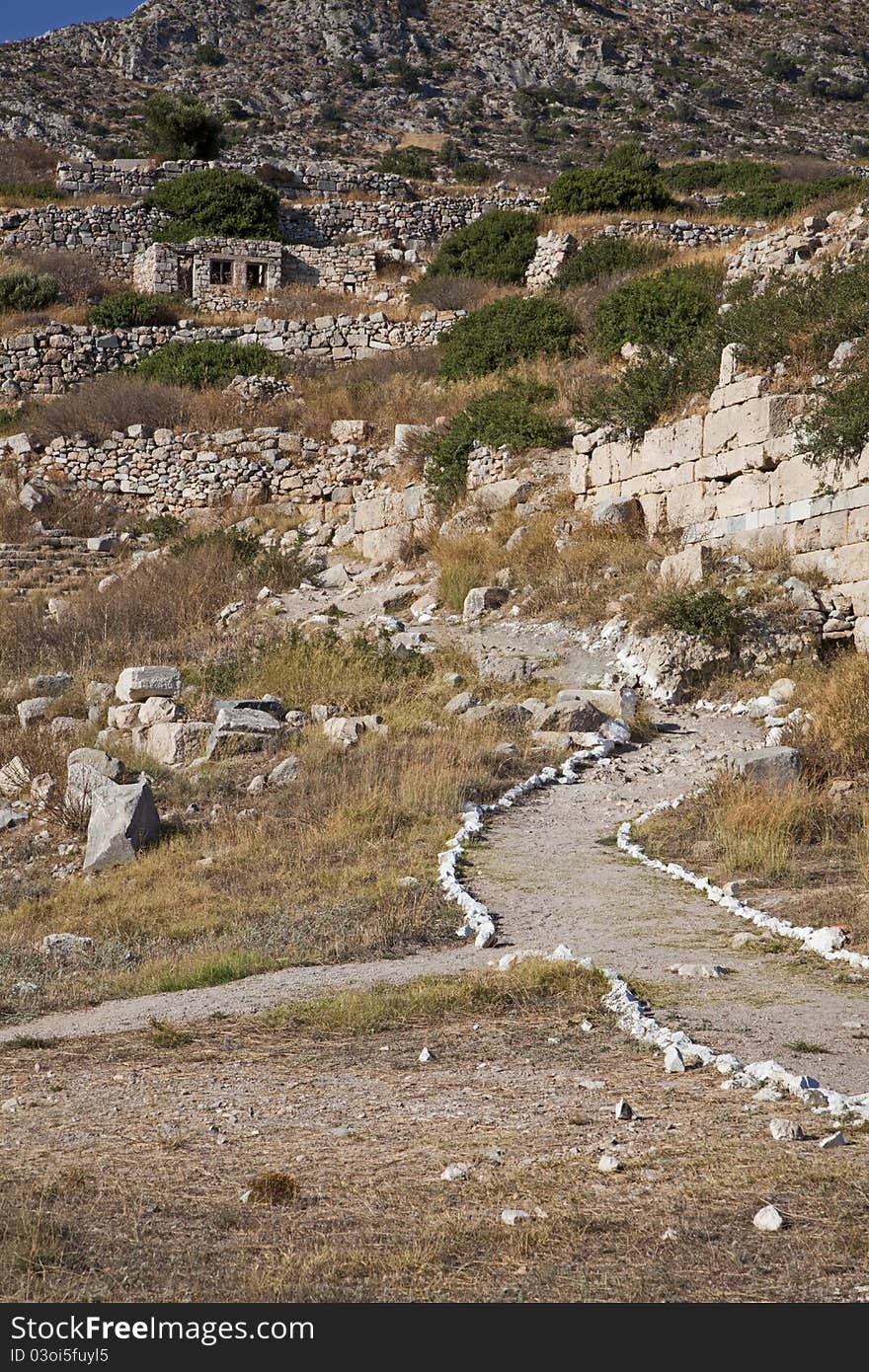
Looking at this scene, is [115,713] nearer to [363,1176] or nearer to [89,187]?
[363,1176]

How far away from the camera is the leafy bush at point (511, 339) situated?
67.3ft

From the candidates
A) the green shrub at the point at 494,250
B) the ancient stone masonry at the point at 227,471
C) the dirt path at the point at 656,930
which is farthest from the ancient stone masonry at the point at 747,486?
the green shrub at the point at 494,250

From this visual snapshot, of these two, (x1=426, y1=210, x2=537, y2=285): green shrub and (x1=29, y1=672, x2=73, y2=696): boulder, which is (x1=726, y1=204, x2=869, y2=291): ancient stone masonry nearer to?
(x1=426, y1=210, x2=537, y2=285): green shrub

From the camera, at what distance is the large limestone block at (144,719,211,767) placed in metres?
11.1

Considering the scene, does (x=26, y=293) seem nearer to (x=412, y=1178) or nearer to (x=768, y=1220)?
(x=412, y=1178)

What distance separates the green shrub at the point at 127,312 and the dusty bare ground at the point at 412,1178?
922 inches

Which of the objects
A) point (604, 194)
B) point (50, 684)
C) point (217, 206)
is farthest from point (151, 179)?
point (50, 684)

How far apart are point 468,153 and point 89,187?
17.3 m

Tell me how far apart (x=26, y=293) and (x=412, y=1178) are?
27.1 meters

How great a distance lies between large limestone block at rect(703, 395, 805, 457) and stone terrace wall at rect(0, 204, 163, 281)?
2090 cm

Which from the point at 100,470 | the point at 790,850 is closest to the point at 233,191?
the point at 100,470

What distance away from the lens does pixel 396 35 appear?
5681 centimetres

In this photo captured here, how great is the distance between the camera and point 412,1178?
12.8ft

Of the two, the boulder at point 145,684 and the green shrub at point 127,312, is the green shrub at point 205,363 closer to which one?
the green shrub at point 127,312
